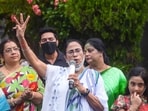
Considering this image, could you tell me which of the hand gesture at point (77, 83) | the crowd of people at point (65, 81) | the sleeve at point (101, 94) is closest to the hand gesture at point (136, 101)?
the crowd of people at point (65, 81)

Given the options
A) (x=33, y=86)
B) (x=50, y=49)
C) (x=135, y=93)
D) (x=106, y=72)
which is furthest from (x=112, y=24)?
(x=135, y=93)

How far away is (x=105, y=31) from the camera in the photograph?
8.67 metres

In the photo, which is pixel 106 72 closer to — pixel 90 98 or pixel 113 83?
pixel 113 83

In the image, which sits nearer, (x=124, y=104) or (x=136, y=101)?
(x=136, y=101)

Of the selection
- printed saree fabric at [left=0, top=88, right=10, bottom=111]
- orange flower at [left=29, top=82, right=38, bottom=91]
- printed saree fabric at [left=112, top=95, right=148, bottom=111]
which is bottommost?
printed saree fabric at [left=112, top=95, right=148, bottom=111]

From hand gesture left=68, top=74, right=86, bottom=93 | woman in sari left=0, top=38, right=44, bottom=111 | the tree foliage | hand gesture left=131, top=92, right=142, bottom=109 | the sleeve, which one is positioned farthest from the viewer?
the tree foliage

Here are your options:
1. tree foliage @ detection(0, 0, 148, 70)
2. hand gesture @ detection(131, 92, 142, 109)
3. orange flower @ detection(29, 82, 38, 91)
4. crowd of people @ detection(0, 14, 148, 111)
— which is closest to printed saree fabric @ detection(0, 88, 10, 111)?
crowd of people @ detection(0, 14, 148, 111)

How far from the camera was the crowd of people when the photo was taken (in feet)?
18.1

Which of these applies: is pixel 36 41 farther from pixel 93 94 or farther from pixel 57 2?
pixel 93 94

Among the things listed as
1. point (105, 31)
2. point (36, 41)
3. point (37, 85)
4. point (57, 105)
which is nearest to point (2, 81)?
point (37, 85)

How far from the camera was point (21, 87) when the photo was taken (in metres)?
6.21

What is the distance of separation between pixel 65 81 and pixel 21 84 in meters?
0.83

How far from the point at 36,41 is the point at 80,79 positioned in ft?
13.6

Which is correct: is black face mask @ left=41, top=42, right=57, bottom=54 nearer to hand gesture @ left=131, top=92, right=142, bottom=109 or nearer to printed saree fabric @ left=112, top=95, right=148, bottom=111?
printed saree fabric @ left=112, top=95, right=148, bottom=111
